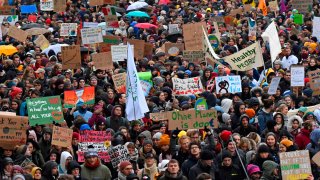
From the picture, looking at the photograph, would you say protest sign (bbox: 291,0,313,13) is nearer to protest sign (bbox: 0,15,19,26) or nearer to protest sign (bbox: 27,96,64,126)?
protest sign (bbox: 0,15,19,26)

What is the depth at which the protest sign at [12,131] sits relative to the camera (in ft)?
53.4

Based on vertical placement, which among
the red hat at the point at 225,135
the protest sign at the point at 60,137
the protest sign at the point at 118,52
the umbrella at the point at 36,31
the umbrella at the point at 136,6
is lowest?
the red hat at the point at 225,135

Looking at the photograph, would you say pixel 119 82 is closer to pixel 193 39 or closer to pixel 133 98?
pixel 133 98

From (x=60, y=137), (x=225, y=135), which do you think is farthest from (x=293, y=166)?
(x=60, y=137)

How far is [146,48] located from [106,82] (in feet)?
12.8

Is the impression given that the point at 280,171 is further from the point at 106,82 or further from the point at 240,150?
the point at 106,82

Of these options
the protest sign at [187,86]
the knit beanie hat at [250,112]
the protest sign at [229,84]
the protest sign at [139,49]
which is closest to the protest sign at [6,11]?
the protest sign at [139,49]

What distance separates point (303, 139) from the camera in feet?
54.1

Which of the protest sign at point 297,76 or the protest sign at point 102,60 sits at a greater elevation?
the protest sign at point 102,60

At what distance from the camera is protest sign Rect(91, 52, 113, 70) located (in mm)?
22891

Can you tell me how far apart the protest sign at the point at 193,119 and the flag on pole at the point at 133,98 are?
1.44 m

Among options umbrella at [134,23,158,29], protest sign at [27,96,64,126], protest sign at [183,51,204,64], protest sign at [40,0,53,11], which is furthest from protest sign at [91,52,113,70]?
protest sign at [40,0,53,11]

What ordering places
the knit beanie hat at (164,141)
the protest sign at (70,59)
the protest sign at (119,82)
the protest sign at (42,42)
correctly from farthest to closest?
the protest sign at (42,42)
the protest sign at (70,59)
the protest sign at (119,82)
the knit beanie hat at (164,141)

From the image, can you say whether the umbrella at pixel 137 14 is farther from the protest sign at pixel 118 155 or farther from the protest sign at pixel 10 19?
the protest sign at pixel 118 155
